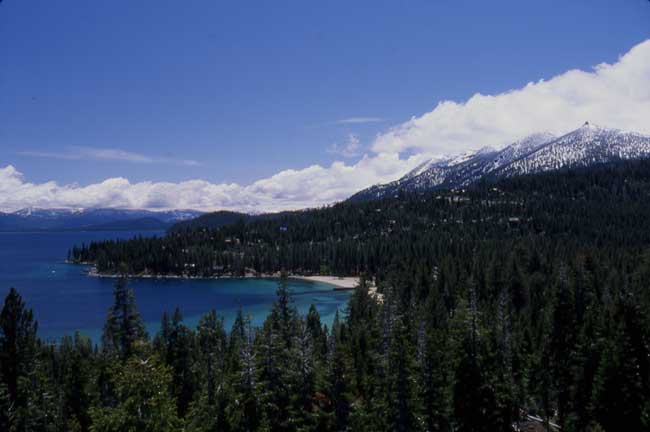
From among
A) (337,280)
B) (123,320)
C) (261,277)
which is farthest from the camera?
(261,277)

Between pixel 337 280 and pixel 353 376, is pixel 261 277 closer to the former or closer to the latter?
pixel 337 280

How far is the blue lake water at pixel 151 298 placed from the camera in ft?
316

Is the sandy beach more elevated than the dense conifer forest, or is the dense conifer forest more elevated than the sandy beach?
the dense conifer forest

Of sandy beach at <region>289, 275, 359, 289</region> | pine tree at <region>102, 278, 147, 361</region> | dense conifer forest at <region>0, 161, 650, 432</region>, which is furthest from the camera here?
sandy beach at <region>289, 275, 359, 289</region>

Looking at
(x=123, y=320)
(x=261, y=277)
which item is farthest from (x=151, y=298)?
(x=123, y=320)

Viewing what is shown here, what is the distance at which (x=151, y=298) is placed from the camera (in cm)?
12600

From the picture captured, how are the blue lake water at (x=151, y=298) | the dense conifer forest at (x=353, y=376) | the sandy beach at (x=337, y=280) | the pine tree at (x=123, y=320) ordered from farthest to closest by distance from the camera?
the sandy beach at (x=337, y=280) < the blue lake water at (x=151, y=298) < the pine tree at (x=123, y=320) < the dense conifer forest at (x=353, y=376)

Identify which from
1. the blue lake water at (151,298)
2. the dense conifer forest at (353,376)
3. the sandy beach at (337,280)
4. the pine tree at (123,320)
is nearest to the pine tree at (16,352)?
the dense conifer forest at (353,376)

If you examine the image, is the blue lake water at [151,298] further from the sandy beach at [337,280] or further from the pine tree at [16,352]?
the pine tree at [16,352]

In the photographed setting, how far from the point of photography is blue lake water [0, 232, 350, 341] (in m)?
96.2

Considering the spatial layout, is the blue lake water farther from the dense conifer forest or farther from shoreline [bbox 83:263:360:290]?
the dense conifer forest

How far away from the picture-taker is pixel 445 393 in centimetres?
2592

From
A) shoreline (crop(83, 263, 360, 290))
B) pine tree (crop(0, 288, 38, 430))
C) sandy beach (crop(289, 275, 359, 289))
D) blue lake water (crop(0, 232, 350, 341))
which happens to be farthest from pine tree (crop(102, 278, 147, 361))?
shoreline (crop(83, 263, 360, 290))

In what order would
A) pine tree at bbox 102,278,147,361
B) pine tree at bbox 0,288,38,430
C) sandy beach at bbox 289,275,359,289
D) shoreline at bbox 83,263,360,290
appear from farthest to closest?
shoreline at bbox 83,263,360,290 < sandy beach at bbox 289,275,359,289 < pine tree at bbox 102,278,147,361 < pine tree at bbox 0,288,38,430
